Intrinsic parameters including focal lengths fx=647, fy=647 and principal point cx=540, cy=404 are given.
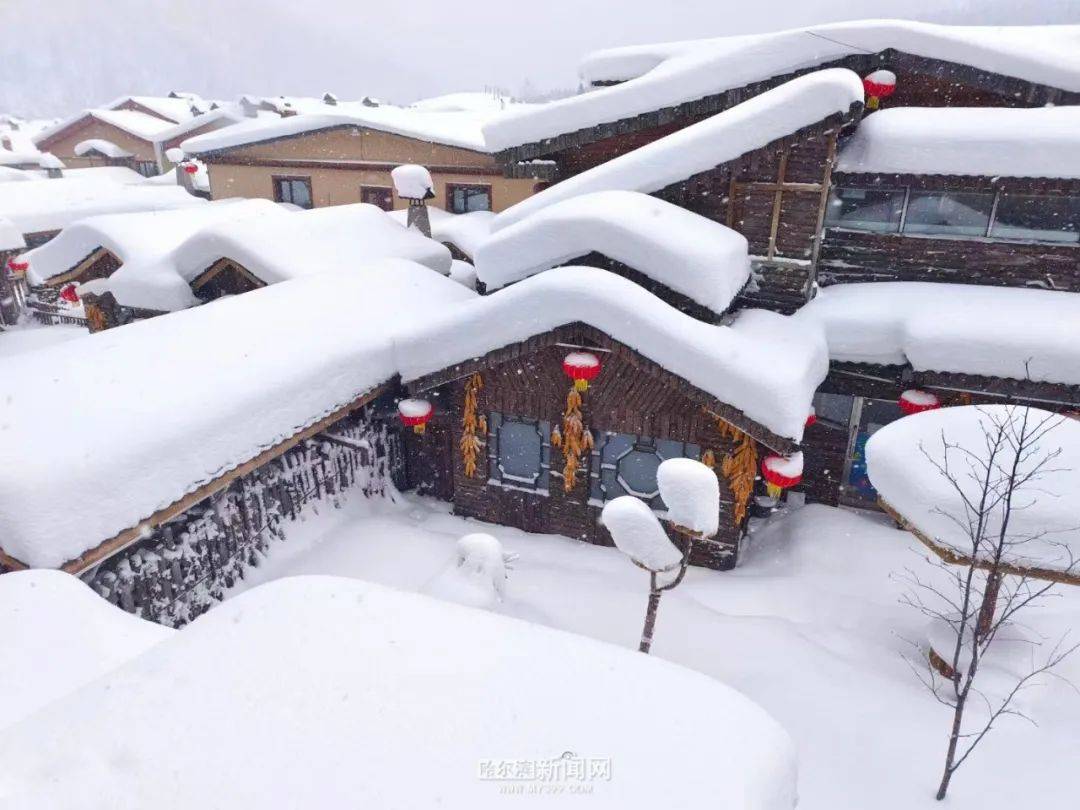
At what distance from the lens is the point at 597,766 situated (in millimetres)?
3207

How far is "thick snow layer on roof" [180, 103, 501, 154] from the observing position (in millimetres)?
21359

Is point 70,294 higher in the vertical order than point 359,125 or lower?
lower

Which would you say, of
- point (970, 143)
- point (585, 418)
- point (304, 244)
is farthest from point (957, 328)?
point (304, 244)

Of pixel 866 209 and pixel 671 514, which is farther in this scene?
pixel 866 209

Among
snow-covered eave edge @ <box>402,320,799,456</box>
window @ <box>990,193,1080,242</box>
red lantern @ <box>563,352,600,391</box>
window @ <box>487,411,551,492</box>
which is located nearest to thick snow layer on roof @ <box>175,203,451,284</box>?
snow-covered eave edge @ <box>402,320,799,456</box>

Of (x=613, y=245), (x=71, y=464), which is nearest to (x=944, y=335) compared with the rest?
(x=613, y=245)

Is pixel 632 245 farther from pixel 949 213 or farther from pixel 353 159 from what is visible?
pixel 353 159

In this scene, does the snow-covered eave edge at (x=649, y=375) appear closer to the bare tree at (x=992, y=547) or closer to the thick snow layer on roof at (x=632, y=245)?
the thick snow layer on roof at (x=632, y=245)

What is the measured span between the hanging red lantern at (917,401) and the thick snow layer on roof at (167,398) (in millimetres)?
7775

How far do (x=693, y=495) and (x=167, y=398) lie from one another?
5.93 m

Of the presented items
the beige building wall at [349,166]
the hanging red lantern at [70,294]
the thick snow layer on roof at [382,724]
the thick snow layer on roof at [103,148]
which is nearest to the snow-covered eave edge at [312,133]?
the beige building wall at [349,166]

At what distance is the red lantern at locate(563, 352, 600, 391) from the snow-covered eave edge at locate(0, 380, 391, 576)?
317cm

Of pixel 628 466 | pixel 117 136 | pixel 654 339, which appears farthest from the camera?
pixel 117 136

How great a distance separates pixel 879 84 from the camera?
1112 cm
